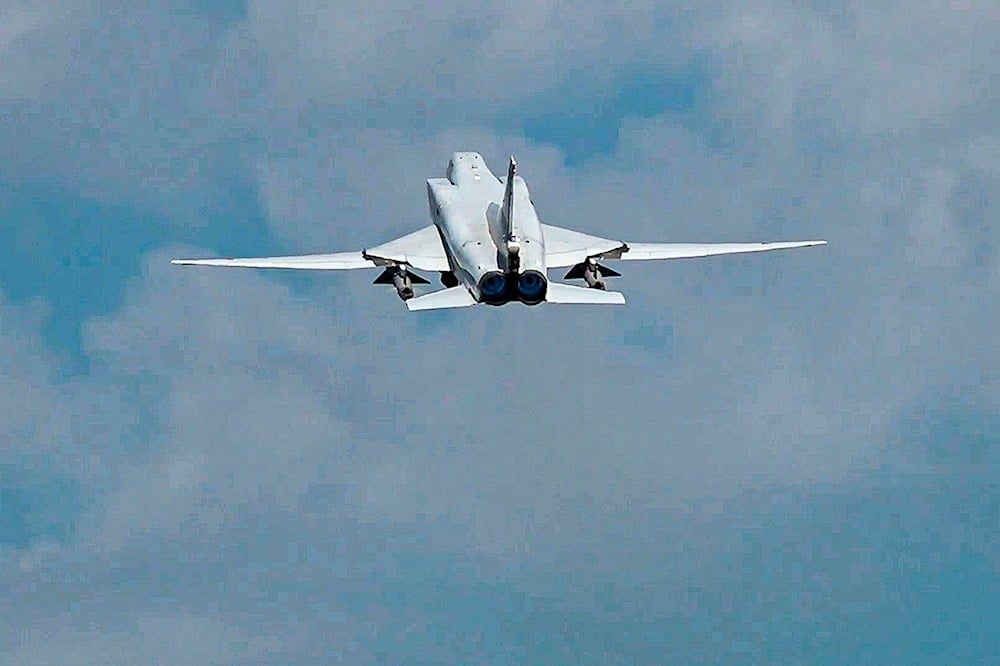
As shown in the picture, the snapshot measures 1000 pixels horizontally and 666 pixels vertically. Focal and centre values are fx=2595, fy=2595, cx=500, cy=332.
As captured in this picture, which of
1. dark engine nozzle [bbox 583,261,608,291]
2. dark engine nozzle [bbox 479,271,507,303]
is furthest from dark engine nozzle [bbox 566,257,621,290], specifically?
dark engine nozzle [bbox 479,271,507,303]

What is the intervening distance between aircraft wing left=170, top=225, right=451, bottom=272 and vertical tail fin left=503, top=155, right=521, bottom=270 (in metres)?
8.36

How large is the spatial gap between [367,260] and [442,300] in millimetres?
13077

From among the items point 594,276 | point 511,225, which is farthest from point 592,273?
point 511,225

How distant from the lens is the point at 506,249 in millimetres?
155750

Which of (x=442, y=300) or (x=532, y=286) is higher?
(x=532, y=286)

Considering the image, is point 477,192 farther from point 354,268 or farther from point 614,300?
point 614,300

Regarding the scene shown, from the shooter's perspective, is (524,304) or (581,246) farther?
(581,246)

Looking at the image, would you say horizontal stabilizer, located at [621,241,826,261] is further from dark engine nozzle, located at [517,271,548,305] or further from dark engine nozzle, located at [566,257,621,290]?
dark engine nozzle, located at [517,271,548,305]

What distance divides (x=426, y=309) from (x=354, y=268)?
48.1 ft

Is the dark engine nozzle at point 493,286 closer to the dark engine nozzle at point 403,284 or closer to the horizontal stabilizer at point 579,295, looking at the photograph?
the horizontal stabilizer at point 579,295

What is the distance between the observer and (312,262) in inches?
6590

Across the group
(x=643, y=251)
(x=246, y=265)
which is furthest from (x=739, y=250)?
(x=246, y=265)

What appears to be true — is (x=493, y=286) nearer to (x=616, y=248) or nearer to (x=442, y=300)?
(x=442, y=300)

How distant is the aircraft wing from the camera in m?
166
